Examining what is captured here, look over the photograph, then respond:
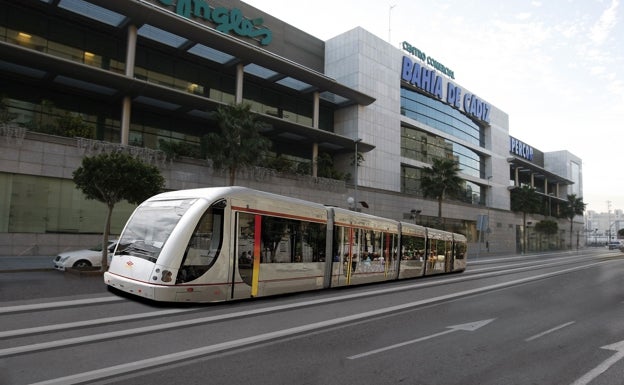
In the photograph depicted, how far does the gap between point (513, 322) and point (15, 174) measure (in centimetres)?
2507

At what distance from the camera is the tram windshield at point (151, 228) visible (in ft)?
31.6

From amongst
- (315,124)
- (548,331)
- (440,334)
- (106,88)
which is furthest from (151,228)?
(315,124)

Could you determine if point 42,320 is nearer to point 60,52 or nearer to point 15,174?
point 15,174

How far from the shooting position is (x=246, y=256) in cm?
1090

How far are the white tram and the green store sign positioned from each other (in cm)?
2433

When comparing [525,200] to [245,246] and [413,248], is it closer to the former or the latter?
Answer: [413,248]

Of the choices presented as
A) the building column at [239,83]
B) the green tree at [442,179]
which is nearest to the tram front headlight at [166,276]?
the building column at [239,83]

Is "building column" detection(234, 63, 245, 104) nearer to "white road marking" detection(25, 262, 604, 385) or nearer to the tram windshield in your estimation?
the tram windshield

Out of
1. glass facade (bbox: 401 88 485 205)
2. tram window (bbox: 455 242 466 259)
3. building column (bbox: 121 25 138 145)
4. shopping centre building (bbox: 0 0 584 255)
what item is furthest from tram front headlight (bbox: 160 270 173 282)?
glass facade (bbox: 401 88 485 205)

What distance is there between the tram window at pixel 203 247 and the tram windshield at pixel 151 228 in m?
0.55

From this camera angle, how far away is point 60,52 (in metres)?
27.6

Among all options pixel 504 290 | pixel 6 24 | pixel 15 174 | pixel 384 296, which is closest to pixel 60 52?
pixel 6 24

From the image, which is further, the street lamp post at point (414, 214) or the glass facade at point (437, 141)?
the glass facade at point (437, 141)

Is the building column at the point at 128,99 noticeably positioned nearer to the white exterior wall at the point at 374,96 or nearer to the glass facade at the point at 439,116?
the white exterior wall at the point at 374,96
